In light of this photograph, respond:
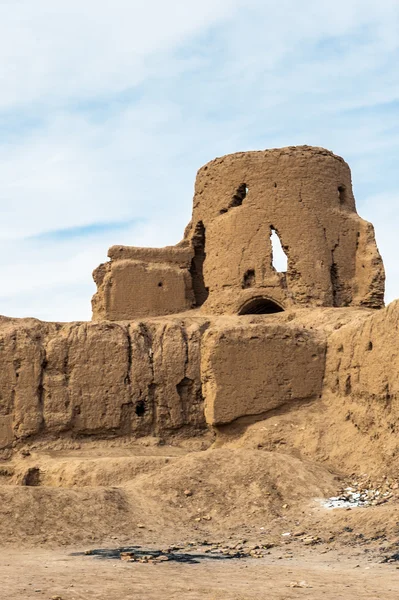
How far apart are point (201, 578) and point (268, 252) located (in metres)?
14.3

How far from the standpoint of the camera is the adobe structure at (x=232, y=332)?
1733 cm

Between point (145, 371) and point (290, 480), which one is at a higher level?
point (145, 371)

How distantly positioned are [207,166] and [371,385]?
1150 cm

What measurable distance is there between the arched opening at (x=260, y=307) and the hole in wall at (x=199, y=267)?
2090mm

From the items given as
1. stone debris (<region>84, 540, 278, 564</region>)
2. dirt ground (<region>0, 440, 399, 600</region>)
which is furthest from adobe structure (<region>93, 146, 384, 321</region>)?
stone debris (<region>84, 540, 278, 564</region>)

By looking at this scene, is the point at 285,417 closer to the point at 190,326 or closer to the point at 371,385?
the point at 371,385

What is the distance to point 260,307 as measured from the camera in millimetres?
24859

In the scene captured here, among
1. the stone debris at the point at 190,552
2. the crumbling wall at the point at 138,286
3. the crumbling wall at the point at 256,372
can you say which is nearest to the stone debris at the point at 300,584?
the stone debris at the point at 190,552

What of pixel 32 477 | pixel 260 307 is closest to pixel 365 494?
pixel 32 477

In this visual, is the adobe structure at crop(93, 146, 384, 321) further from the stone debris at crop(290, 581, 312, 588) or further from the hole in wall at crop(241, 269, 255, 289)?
the stone debris at crop(290, 581, 312, 588)

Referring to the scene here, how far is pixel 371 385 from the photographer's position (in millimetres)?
15711

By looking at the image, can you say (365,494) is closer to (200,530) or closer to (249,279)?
(200,530)

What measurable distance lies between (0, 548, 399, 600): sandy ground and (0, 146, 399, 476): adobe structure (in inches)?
170

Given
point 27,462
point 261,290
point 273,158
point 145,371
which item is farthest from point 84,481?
point 273,158
